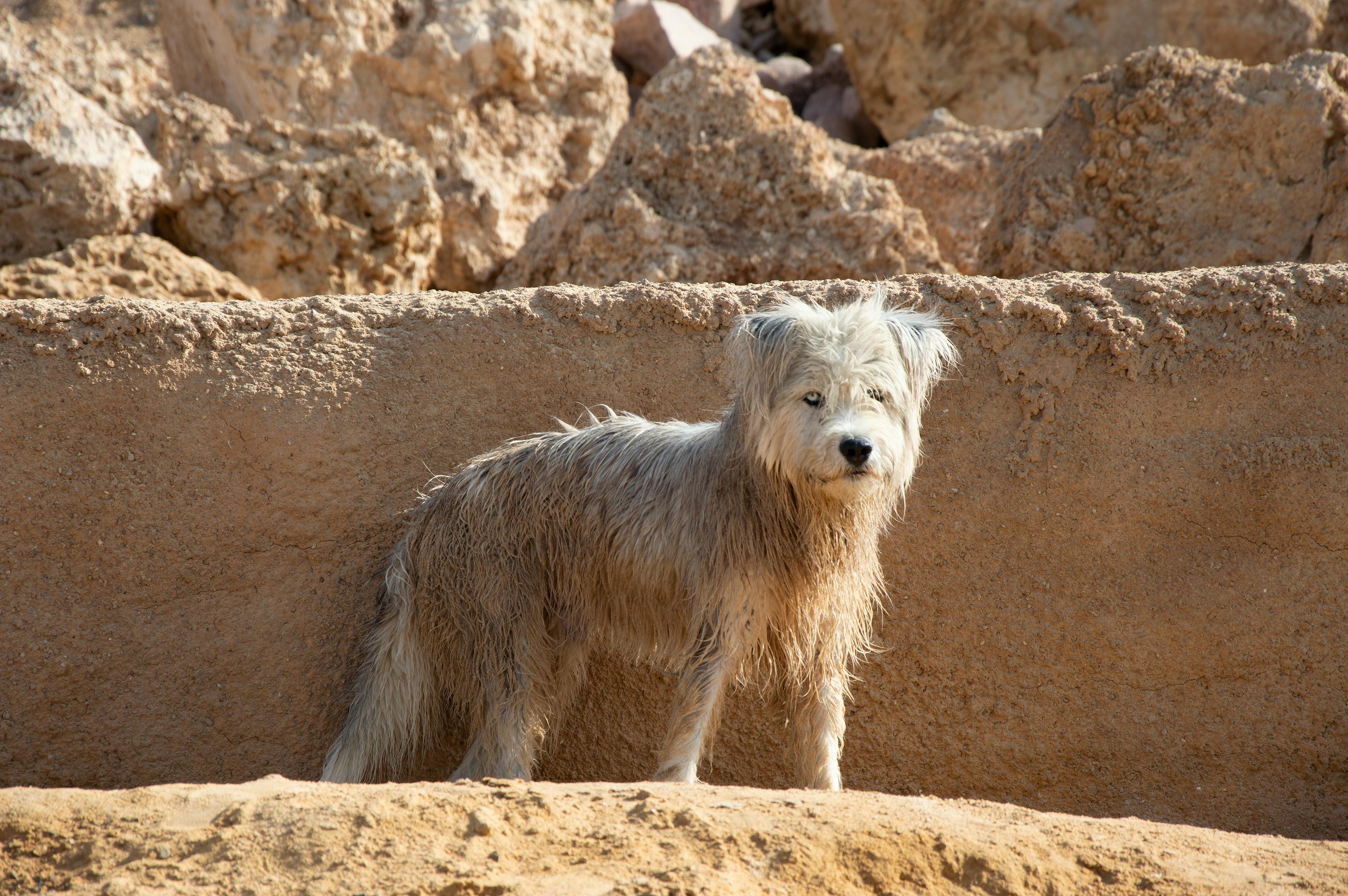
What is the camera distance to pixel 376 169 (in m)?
7.62

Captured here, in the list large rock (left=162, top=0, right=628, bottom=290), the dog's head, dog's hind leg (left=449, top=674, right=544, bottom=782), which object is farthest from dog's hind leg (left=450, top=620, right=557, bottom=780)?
large rock (left=162, top=0, right=628, bottom=290)

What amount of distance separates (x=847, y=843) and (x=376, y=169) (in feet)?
19.6

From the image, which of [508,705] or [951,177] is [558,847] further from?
[951,177]

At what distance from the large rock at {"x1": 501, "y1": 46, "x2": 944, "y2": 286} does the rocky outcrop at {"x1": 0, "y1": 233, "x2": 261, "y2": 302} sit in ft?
6.74

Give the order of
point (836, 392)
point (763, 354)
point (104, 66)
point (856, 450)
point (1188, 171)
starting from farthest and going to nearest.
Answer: point (104, 66)
point (1188, 171)
point (763, 354)
point (836, 392)
point (856, 450)

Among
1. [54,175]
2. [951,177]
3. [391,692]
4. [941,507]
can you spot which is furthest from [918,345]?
[54,175]

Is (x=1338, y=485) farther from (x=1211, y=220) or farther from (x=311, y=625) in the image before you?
(x=311, y=625)

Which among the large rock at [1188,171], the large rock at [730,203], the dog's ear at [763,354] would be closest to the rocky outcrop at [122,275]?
the large rock at [730,203]

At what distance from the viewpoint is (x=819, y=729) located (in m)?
4.18

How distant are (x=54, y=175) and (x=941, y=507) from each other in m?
5.82

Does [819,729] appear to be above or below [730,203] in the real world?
below

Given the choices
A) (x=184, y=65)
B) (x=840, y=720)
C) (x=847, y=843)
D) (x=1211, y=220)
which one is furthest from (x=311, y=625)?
(x=184, y=65)

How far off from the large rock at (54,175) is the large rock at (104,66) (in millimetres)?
3867

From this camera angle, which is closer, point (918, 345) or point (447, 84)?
point (918, 345)
